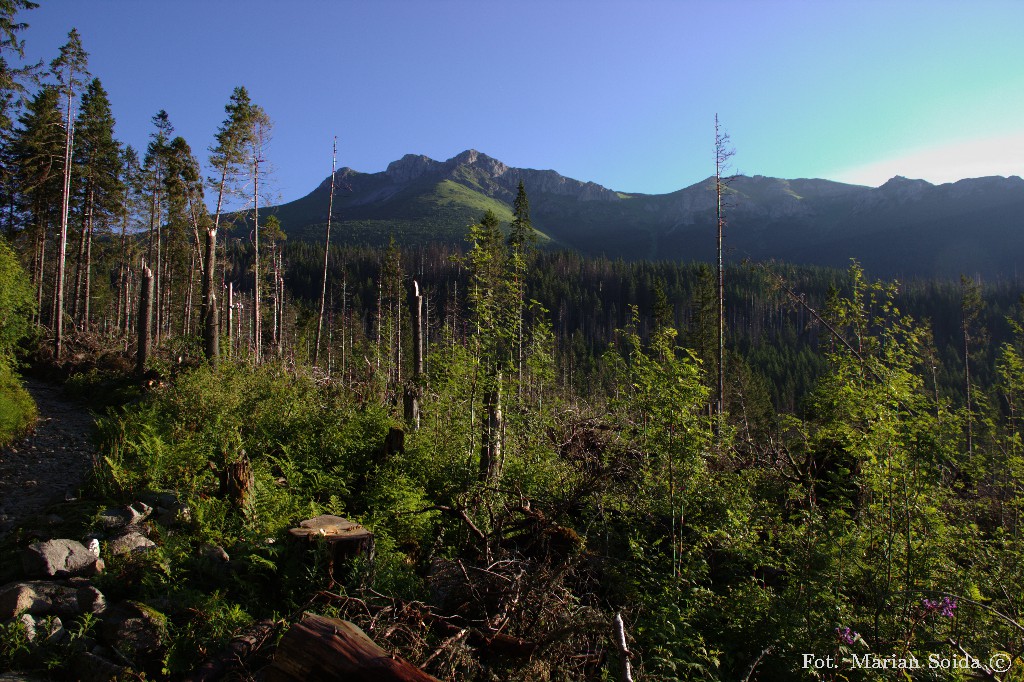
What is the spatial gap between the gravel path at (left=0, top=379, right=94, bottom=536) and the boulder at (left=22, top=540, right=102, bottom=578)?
61.4 inches

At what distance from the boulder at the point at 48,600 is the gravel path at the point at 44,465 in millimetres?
2025

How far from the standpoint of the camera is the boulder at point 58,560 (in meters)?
4.64

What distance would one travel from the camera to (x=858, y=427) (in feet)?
19.9

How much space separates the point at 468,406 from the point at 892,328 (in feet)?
20.7

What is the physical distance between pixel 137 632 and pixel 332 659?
96.5 inches

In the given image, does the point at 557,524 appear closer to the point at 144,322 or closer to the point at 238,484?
the point at 238,484

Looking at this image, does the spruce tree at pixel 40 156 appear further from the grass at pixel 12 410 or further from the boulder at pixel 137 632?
the boulder at pixel 137 632

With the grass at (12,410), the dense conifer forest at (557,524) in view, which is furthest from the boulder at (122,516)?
the grass at (12,410)

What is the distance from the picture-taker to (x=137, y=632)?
13.6 feet

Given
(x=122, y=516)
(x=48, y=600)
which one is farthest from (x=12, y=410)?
(x=48, y=600)

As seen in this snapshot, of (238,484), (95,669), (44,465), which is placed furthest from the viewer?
(44,465)

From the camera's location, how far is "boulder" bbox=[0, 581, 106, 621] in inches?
164

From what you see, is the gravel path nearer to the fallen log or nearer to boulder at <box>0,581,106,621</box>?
boulder at <box>0,581,106,621</box>

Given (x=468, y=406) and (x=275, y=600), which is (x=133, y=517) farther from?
(x=468, y=406)
